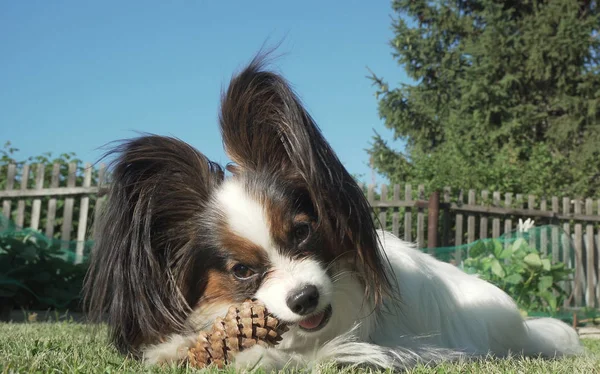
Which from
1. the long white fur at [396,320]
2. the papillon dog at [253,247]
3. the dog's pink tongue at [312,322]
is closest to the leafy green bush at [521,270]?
the long white fur at [396,320]

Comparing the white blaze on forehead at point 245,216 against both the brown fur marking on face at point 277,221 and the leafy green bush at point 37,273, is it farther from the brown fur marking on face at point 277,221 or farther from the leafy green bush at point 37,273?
the leafy green bush at point 37,273

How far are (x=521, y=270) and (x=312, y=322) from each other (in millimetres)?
4690

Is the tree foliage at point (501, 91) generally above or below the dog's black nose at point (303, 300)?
above

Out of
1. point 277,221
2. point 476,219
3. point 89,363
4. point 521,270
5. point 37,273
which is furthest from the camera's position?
point 476,219

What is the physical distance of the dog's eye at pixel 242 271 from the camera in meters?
2.34

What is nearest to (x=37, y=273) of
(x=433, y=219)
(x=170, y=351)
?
(x=170, y=351)

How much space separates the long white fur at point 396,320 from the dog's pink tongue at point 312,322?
32mm

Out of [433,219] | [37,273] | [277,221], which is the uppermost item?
[433,219]

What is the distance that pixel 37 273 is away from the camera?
6711 millimetres

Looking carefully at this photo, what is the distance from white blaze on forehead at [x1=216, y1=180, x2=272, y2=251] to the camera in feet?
7.54

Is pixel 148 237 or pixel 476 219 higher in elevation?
pixel 476 219

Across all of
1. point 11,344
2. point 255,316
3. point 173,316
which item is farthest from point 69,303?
point 255,316

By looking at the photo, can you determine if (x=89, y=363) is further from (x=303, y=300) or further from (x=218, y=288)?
(x=303, y=300)

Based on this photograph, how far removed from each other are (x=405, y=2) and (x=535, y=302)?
40.3ft
